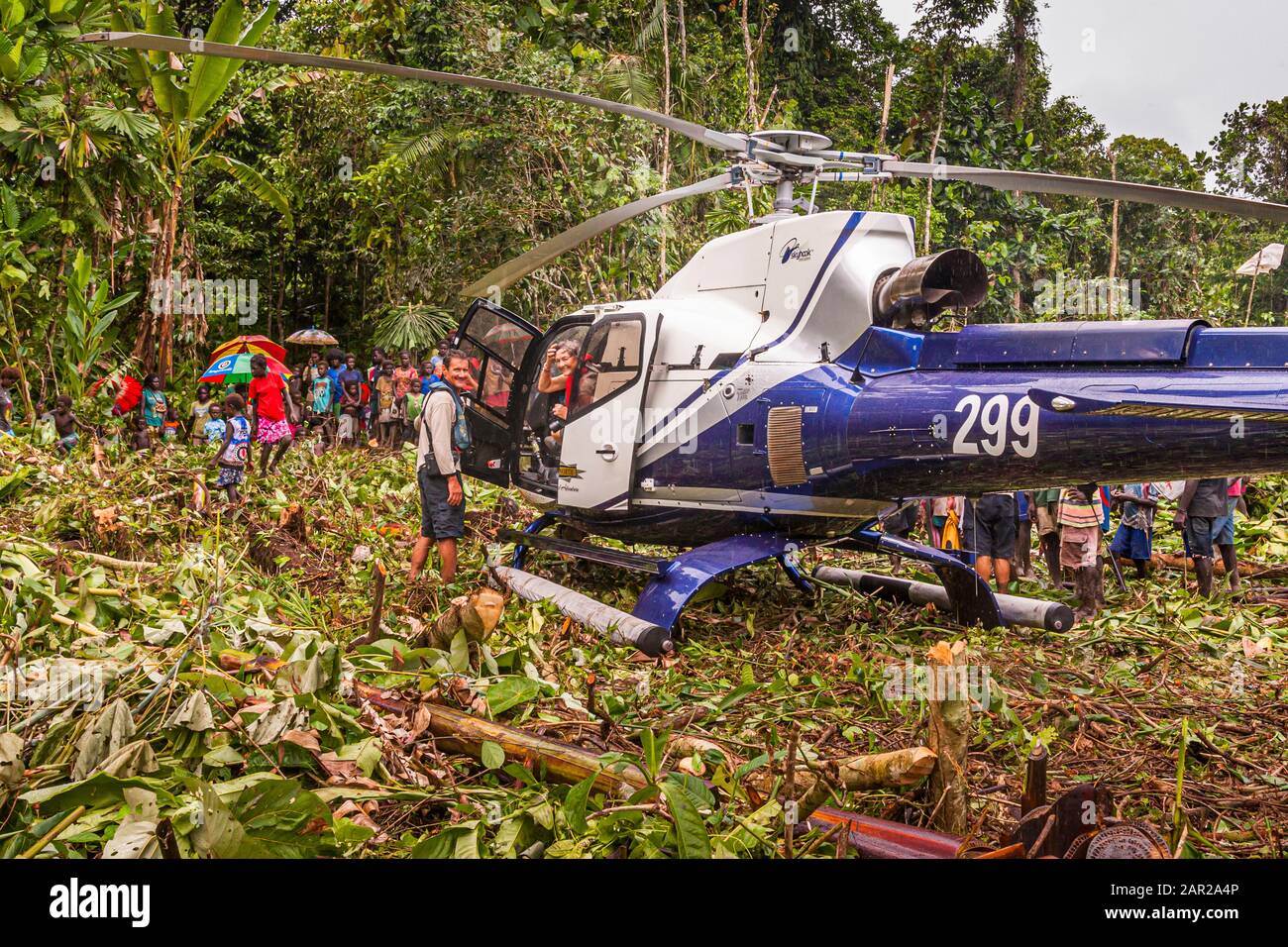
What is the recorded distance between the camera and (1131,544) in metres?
9.13

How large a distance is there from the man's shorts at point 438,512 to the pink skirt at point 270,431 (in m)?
4.83

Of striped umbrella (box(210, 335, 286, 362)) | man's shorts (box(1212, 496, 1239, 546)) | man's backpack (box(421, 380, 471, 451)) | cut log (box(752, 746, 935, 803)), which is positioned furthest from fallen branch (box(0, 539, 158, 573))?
striped umbrella (box(210, 335, 286, 362))

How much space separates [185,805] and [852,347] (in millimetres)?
4658

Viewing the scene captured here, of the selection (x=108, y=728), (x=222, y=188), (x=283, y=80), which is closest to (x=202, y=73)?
(x=283, y=80)

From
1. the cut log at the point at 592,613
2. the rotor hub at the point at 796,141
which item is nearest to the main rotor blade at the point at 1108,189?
the rotor hub at the point at 796,141

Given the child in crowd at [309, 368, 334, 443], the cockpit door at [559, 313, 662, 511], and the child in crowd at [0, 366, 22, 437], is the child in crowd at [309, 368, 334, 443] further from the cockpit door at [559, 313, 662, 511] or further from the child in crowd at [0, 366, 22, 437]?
the cockpit door at [559, 313, 662, 511]

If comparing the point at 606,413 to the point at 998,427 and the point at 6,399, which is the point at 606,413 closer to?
the point at 998,427

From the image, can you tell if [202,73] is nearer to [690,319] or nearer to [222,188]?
[222,188]

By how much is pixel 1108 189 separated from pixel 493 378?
507 cm

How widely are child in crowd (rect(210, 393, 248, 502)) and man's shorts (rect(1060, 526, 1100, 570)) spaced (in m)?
7.06

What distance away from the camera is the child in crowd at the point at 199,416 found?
42.5 ft

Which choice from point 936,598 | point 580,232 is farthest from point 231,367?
point 936,598

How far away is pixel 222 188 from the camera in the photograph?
→ 22.9 metres

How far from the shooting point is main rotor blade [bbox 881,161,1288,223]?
481 cm
